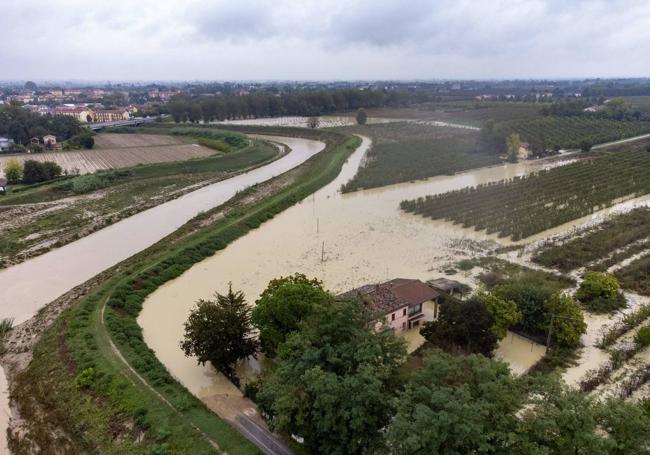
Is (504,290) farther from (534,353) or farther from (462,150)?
(462,150)

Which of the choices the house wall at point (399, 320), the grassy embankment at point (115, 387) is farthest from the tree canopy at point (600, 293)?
the grassy embankment at point (115, 387)

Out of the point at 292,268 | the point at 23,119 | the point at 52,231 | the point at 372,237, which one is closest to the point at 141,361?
the point at 292,268

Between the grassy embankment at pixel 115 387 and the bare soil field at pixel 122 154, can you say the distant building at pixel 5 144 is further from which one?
the grassy embankment at pixel 115 387

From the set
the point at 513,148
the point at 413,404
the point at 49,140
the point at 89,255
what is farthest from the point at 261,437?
the point at 49,140

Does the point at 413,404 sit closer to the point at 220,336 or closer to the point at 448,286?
the point at 220,336

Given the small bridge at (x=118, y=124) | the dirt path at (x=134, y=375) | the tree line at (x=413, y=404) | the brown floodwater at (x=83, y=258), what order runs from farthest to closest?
the small bridge at (x=118, y=124), the brown floodwater at (x=83, y=258), the dirt path at (x=134, y=375), the tree line at (x=413, y=404)

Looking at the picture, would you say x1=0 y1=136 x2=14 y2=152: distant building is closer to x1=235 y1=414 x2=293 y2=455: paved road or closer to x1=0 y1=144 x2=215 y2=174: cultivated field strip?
x1=0 y1=144 x2=215 y2=174: cultivated field strip
